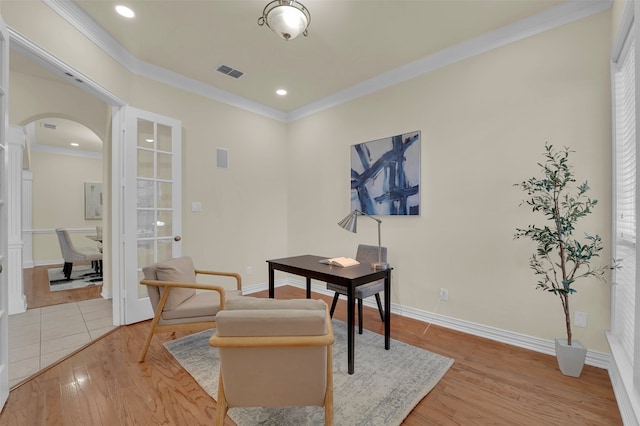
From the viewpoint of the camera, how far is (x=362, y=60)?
10.2 feet

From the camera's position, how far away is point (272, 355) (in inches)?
53.4

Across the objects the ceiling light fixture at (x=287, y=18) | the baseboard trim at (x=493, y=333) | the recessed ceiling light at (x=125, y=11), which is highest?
the recessed ceiling light at (x=125, y=11)

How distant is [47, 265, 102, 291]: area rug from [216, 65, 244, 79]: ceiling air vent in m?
4.14

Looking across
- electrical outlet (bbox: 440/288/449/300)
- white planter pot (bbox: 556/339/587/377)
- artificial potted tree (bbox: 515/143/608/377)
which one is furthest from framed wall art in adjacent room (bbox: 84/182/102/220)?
white planter pot (bbox: 556/339/587/377)

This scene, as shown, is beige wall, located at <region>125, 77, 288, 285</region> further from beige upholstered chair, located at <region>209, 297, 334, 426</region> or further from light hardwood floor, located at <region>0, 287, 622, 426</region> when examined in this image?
beige upholstered chair, located at <region>209, 297, 334, 426</region>

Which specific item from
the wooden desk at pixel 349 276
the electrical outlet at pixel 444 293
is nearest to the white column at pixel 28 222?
the wooden desk at pixel 349 276

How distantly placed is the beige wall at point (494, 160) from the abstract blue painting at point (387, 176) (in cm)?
10

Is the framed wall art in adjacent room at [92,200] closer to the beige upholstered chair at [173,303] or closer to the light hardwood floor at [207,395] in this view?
the light hardwood floor at [207,395]

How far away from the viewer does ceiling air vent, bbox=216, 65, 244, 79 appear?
3.27m

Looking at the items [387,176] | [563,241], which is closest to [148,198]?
[387,176]

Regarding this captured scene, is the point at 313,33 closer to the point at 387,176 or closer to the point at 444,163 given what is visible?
the point at 387,176

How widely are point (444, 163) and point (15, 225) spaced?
504cm

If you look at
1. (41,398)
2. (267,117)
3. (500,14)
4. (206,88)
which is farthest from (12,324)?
(500,14)

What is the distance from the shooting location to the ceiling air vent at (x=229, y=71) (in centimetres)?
327
